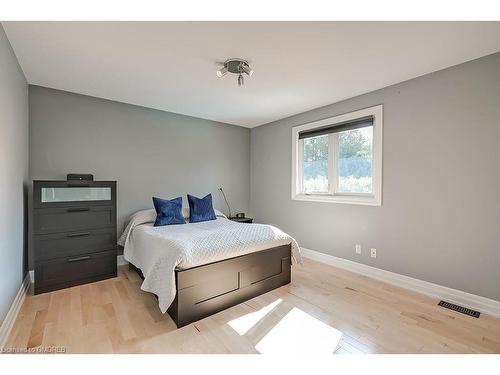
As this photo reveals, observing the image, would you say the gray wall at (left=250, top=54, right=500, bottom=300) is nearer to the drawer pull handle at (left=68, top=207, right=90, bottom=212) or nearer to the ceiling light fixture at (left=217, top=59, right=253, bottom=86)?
the ceiling light fixture at (left=217, top=59, right=253, bottom=86)

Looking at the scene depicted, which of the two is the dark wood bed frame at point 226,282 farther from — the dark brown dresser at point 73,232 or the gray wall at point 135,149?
the gray wall at point 135,149

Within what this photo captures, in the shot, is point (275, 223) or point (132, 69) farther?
point (275, 223)

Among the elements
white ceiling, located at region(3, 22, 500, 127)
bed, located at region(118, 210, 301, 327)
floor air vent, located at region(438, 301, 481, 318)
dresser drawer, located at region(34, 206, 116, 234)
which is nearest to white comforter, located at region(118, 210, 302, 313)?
bed, located at region(118, 210, 301, 327)

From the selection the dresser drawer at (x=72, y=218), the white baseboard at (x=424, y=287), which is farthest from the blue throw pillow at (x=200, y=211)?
the white baseboard at (x=424, y=287)

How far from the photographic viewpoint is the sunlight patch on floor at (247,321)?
1.91 meters

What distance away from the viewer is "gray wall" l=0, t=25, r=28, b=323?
5.85 feet

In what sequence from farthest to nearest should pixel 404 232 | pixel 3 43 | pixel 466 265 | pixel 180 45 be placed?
1. pixel 404 232
2. pixel 466 265
3. pixel 180 45
4. pixel 3 43

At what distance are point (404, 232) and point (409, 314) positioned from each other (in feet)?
3.00

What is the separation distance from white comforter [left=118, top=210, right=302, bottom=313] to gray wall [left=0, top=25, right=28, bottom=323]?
39.5 inches

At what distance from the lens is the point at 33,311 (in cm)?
215
